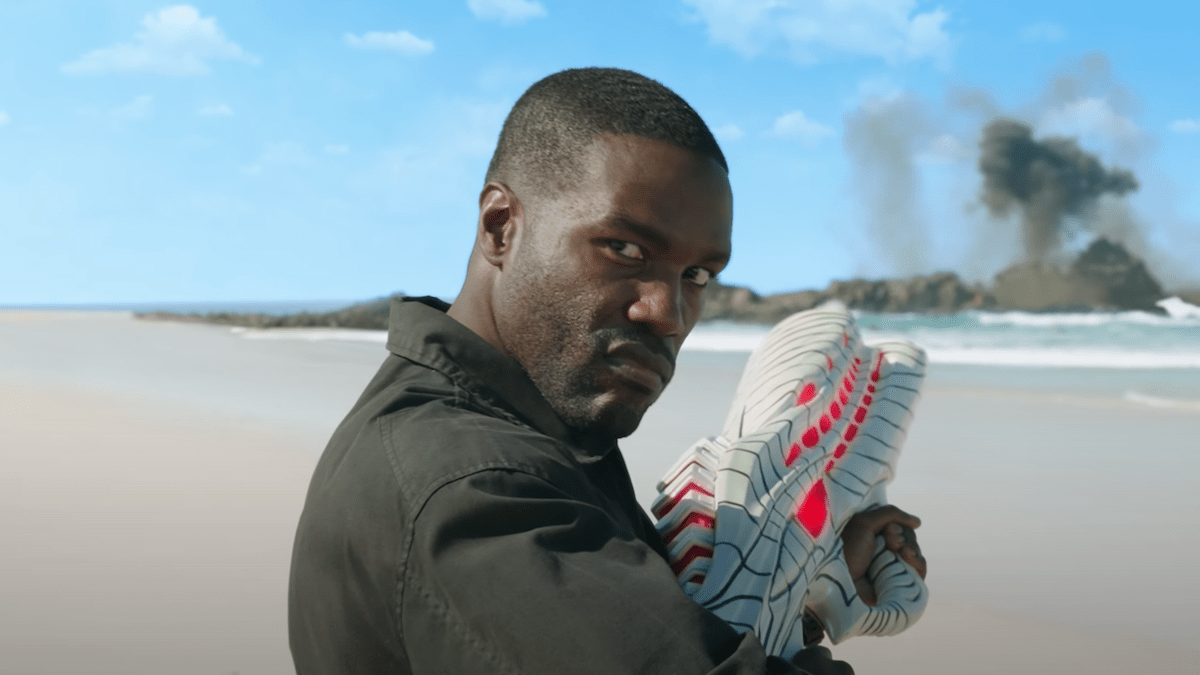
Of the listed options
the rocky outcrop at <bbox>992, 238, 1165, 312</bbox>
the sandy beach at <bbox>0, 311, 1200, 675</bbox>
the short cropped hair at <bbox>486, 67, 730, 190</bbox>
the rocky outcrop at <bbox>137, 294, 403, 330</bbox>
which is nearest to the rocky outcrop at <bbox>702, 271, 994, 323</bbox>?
the rocky outcrop at <bbox>992, 238, 1165, 312</bbox>

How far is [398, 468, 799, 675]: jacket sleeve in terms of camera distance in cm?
88

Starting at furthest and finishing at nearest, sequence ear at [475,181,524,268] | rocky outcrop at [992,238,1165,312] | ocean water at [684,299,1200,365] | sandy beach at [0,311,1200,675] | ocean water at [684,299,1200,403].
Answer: rocky outcrop at [992,238,1165,312] → ocean water at [684,299,1200,365] → ocean water at [684,299,1200,403] → sandy beach at [0,311,1200,675] → ear at [475,181,524,268]

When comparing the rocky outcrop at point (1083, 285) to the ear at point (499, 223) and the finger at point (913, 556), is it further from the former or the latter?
the ear at point (499, 223)

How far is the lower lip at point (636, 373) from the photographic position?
4.09 ft

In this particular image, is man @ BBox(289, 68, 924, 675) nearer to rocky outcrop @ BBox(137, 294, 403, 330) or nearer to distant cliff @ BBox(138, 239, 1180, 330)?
rocky outcrop @ BBox(137, 294, 403, 330)

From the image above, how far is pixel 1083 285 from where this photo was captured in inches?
1129

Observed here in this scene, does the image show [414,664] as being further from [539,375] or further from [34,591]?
[34,591]

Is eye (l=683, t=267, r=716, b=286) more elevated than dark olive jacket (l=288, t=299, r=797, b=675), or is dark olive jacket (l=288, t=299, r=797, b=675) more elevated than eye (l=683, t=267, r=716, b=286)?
eye (l=683, t=267, r=716, b=286)

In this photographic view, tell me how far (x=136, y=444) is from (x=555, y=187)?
5495 millimetres

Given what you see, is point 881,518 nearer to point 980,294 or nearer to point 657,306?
point 657,306

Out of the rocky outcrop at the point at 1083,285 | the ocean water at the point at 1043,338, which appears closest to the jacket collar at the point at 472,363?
the ocean water at the point at 1043,338

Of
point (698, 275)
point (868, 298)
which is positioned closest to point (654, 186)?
point (698, 275)

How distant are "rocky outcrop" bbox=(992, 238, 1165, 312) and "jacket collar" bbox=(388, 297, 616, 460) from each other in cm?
2796

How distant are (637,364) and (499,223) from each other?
0.87 feet
